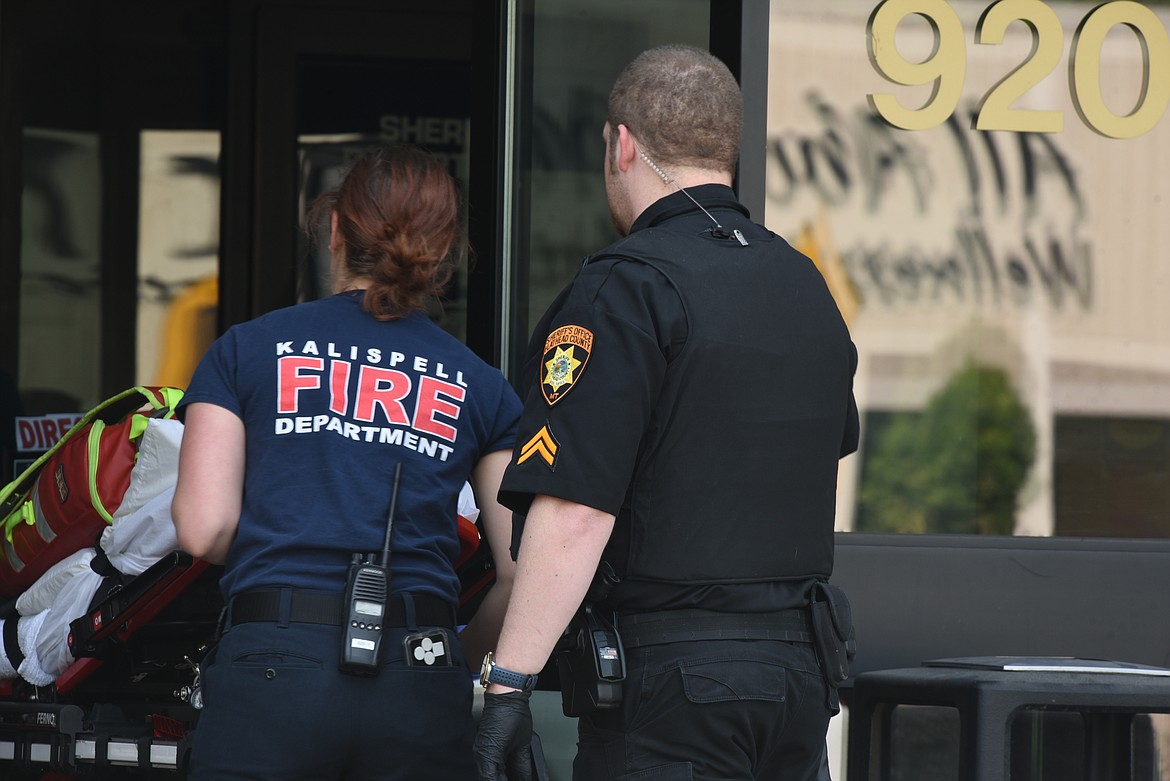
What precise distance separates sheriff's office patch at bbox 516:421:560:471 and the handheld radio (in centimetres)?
28

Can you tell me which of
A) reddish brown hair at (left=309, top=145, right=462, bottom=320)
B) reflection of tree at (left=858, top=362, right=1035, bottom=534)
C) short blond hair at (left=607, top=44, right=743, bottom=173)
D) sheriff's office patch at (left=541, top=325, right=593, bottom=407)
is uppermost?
short blond hair at (left=607, top=44, right=743, bottom=173)

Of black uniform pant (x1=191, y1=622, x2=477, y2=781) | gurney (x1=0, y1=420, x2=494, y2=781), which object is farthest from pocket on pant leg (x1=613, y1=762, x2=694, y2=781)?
gurney (x1=0, y1=420, x2=494, y2=781)

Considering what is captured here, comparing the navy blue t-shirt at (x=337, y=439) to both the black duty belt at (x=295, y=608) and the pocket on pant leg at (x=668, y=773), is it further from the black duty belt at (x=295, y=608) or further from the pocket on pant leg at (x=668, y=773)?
the pocket on pant leg at (x=668, y=773)

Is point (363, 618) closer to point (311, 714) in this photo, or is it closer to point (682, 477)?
point (311, 714)

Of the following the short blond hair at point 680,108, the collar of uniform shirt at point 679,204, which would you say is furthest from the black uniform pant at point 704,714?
the short blond hair at point 680,108

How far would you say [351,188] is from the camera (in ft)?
8.18

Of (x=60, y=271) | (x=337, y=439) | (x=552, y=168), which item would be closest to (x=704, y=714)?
(x=337, y=439)

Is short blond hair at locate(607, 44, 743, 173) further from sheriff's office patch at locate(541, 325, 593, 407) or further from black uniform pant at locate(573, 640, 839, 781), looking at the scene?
black uniform pant at locate(573, 640, 839, 781)

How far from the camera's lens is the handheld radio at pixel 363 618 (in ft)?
7.50

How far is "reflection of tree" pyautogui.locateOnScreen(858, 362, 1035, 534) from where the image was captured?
14.5ft

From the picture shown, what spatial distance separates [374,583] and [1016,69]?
9.48 ft

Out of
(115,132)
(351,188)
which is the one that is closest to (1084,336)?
(351,188)

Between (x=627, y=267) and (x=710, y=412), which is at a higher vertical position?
(x=627, y=267)

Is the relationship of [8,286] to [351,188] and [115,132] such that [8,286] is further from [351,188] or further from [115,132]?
[351,188]
